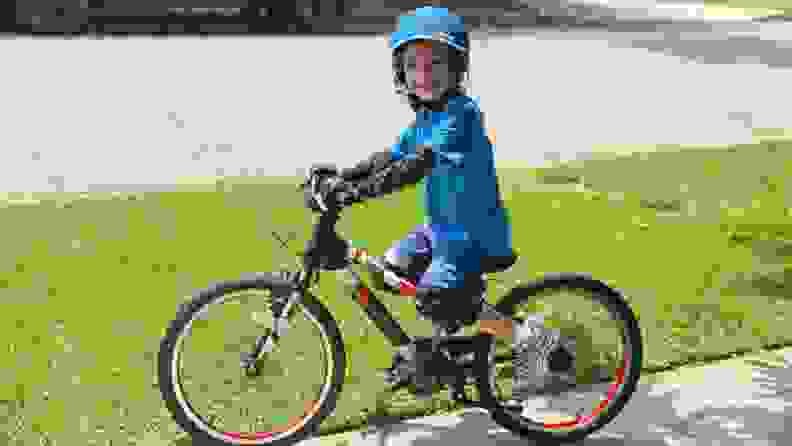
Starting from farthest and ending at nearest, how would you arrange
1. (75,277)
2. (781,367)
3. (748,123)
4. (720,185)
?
(748,123)
(720,185)
(75,277)
(781,367)

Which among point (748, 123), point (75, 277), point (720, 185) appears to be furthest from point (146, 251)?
point (748, 123)

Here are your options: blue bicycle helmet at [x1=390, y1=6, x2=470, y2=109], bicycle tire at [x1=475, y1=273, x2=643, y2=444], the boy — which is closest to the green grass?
bicycle tire at [x1=475, y1=273, x2=643, y2=444]

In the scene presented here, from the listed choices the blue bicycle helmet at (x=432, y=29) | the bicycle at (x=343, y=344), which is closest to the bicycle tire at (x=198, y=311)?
the bicycle at (x=343, y=344)

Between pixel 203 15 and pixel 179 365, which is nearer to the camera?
pixel 179 365

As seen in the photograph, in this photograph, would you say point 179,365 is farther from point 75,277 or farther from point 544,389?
point 75,277

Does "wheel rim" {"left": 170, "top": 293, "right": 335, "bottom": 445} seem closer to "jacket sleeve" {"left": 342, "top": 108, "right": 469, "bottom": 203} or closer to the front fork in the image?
the front fork

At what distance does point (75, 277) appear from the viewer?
7.32 m

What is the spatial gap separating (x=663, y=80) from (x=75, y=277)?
12.1 meters

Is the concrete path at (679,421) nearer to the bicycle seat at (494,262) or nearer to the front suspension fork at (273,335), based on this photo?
the front suspension fork at (273,335)

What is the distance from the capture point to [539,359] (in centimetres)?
470

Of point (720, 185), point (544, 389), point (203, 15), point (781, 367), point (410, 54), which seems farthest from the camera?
point (203, 15)

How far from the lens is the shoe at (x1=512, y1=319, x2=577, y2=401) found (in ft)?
15.1

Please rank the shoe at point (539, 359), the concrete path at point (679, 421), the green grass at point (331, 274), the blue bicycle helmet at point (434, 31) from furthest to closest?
the green grass at point (331, 274) → the concrete path at point (679, 421) → the shoe at point (539, 359) → the blue bicycle helmet at point (434, 31)

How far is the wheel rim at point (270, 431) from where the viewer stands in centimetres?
439
